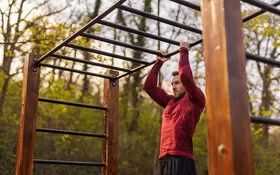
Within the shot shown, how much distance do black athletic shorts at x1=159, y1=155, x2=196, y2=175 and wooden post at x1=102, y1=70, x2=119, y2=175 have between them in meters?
0.85

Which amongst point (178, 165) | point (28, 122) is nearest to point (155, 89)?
point (178, 165)

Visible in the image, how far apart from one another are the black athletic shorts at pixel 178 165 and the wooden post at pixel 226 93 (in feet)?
4.53

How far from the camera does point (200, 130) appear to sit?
420 inches

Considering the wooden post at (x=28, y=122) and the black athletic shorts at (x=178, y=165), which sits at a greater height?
the wooden post at (x=28, y=122)

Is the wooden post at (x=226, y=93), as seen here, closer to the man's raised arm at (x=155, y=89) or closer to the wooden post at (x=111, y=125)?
the man's raised arm at (x=155, y=89)

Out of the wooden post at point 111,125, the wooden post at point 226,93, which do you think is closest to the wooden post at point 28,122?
the wooden post at point 111,125

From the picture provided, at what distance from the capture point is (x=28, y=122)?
3.16 meters

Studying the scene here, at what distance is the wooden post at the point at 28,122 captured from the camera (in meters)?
3.06

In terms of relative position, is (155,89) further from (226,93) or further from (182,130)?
(226,93)

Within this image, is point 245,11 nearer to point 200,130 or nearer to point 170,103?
point 200,130

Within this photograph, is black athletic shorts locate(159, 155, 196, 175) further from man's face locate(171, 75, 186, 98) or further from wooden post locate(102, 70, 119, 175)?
wooden post locate(102, 70, 119, 175)

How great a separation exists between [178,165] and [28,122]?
4.45 ft

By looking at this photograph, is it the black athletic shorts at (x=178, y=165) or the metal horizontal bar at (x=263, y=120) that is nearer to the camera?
the metal horizontal bar at (x=263, y=120)

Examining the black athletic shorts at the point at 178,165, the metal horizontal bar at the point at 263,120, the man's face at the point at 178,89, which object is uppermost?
the man's face at the point at 178,89
